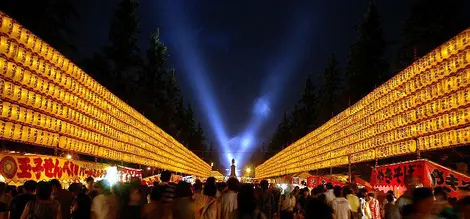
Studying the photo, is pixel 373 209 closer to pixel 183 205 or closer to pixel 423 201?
pixel 183 205

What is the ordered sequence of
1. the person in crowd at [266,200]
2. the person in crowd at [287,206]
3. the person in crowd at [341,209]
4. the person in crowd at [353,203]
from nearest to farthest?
1. the person in crowd at [341,209]
2. the person in crowd at [353,203]
3. the person in crowd at [266,200]
4. the person in crowd at [287,206]

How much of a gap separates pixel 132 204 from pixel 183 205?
35.2 inches

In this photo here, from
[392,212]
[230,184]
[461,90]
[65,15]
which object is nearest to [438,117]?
[461,90]

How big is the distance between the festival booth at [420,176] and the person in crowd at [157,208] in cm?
629

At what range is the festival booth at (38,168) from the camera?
1299 centimetres

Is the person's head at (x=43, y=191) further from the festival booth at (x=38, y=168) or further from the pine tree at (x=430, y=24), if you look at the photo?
the pine tree at (x=430, y=24)

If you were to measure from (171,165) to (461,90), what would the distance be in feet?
127

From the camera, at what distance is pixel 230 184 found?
810 cm

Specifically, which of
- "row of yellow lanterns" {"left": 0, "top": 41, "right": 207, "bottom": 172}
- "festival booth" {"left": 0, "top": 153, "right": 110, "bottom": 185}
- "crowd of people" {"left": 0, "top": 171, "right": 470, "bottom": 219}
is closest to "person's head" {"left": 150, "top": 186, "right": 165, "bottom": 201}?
"crowd of people" {"left": 0, "top": 171, "right": 470, "bottom": 219}

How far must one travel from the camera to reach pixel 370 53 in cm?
3569

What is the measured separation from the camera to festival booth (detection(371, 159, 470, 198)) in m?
13.2

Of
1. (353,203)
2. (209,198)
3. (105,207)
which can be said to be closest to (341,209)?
(353,203)

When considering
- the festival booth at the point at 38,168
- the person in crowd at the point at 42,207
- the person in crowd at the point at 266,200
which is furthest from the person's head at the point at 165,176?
the festival booth at the point at 38,168

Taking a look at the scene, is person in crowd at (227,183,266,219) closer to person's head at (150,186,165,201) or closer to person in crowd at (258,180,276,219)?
person's head at (150,186,165,201)
